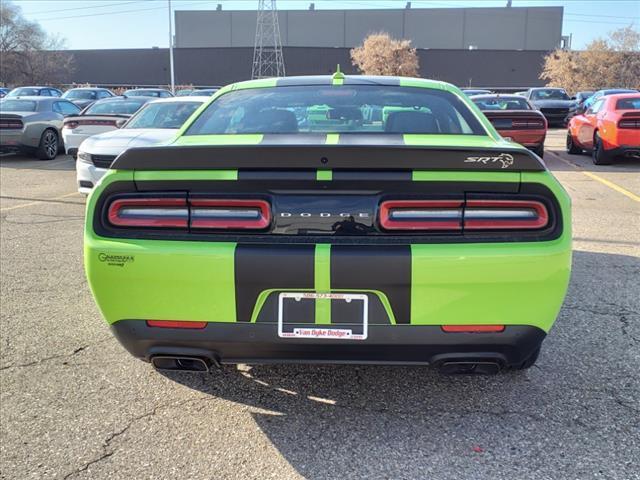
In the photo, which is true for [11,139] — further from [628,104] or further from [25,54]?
[25,54]

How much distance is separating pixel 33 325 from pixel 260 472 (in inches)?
90.4

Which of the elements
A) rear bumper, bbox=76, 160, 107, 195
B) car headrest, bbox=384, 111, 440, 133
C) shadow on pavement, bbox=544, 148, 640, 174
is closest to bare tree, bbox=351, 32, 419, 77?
shadow on pavement, bbox=544, 148, 640, 174

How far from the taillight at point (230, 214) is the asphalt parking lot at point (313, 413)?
99cm

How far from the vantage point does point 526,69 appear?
6059 cm

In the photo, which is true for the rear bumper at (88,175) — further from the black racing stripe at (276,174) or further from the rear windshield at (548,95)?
the rear windshield at (548,95)

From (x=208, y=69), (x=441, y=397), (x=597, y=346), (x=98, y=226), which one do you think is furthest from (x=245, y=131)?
(x=208, y=69)

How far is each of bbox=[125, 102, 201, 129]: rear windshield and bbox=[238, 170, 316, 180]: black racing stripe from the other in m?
6.35

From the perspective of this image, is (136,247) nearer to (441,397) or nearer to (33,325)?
(441,397)

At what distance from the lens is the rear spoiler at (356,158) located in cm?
238

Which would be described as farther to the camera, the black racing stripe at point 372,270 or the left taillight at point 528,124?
the left taillight at point 528,124

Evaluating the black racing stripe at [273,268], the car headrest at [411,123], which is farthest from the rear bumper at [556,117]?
the black racing stripe at [273,268]

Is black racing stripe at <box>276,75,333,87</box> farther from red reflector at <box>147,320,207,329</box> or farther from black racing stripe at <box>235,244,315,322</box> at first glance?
red reflector at <box>147,320,207,329</box>

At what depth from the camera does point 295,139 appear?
8.88 ft

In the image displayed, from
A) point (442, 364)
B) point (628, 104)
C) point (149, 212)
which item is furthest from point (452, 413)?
point (628, 104)
